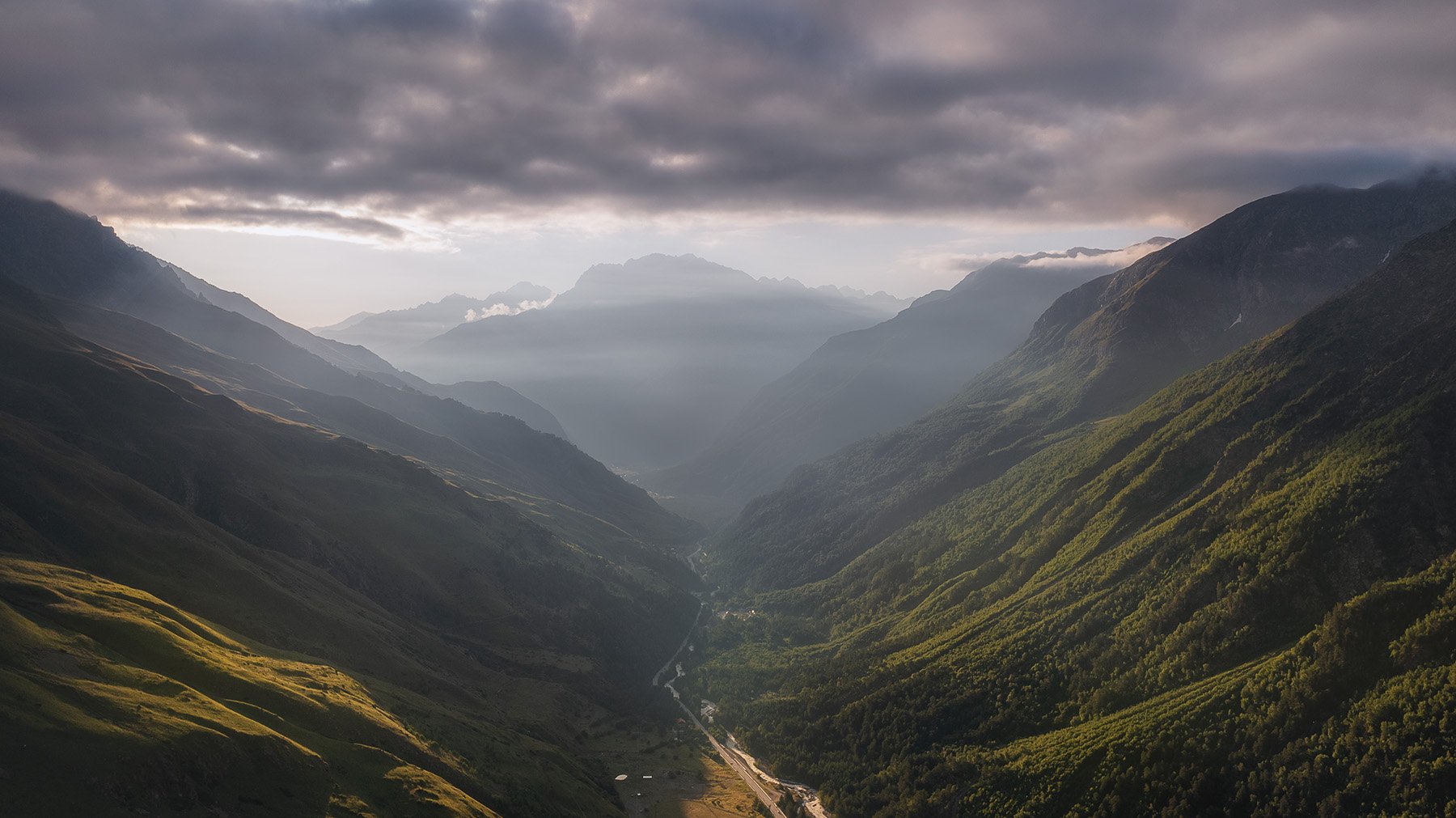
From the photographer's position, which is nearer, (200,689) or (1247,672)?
(200,689)

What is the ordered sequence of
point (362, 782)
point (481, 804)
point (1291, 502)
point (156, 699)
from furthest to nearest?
point (1291, 502) < point (481, 804) < point (362, 782) < point (156, 699)

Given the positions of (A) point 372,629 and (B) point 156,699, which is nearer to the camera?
(B) point 156,699

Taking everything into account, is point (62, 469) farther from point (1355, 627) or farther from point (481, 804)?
point (1355, 627)

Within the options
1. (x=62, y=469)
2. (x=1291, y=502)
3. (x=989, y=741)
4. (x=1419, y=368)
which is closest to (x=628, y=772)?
(x=989, y=741)

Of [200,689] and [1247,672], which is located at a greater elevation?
[200,689]

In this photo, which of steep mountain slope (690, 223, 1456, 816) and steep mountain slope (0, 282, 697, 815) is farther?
steep mountain slope (690, 223, 1456, 816)

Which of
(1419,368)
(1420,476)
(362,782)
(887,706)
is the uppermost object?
(1419,368)

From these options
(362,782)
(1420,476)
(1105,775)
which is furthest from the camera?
(1420,476)

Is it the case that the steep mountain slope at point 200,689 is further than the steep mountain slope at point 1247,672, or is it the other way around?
the steep mountain slope at point 1247,672

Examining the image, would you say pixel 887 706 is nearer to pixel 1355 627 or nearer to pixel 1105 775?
pixel 1105 775

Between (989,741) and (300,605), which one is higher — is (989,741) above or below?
below
